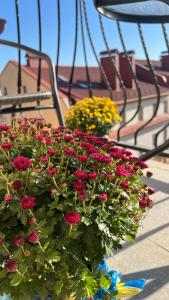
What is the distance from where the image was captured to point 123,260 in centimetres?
129

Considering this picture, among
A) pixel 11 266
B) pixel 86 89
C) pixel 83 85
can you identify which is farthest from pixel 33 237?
pixel 83 85

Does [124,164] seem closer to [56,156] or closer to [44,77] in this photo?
[56,156]

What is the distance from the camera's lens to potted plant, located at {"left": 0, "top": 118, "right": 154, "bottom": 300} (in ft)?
2.43

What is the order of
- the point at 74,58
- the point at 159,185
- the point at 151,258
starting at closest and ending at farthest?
the point at 151,258 < the point at 159,185 < the point at 74,58

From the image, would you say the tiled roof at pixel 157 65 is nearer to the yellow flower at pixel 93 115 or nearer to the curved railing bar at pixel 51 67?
A: the yellow flower at pixel 93 115

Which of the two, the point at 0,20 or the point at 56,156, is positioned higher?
the point at 0,20

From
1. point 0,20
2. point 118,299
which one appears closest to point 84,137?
point 118,299

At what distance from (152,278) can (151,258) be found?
0.12 m

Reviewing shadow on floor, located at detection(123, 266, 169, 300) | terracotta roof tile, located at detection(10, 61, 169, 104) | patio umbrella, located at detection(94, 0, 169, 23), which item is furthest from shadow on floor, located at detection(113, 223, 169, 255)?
terracotta roof tile, located at detection(10, 61, 169, 104)

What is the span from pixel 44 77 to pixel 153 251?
1751 cm

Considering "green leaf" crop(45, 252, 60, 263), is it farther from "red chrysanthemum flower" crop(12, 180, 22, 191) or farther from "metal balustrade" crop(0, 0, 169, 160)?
"metal balustrade" crop(0, 0, 169, 160)

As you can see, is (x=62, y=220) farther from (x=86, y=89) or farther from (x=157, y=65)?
(x=157, y=65)

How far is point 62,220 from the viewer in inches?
31.7

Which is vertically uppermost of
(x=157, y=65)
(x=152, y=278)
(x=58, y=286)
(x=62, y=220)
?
(x=157, y=65)
